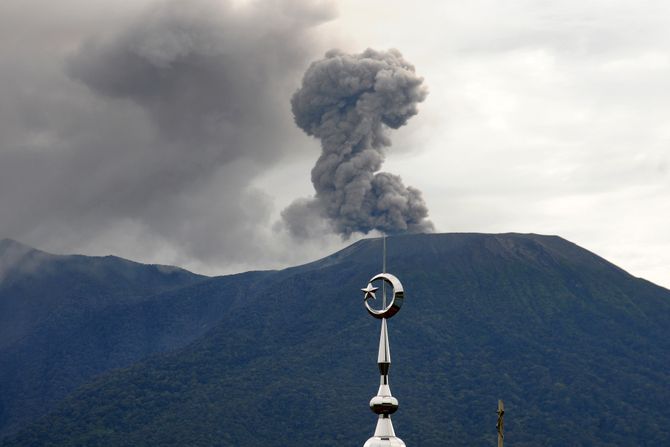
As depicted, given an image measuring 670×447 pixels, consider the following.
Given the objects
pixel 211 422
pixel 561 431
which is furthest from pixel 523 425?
pixel 211 422

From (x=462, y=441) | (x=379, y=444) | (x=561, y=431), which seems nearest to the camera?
(x=379, y=444)

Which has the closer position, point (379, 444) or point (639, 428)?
point (379, 444)

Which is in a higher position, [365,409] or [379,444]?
[365,409]

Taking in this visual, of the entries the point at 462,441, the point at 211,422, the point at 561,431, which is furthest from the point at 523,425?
the point at 211,422

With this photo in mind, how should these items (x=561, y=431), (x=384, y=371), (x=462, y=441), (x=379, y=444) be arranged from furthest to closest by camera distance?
(x=561, y=431) → (x=462, y=441) → (x=384, y=371) → (x=379, y=444)

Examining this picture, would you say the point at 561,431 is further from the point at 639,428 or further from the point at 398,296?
the point at 398,296

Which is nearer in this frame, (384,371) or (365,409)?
(384,371)

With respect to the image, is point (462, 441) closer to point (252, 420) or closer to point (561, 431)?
point (561, 431)

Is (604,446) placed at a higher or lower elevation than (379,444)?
higher

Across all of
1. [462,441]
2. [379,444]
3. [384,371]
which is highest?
[462,441]
